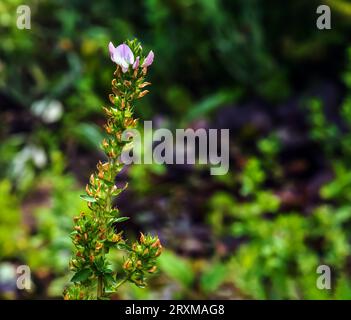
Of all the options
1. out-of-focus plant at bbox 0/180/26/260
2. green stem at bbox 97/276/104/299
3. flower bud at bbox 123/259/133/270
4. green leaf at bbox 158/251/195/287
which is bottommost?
green stem at bbox 97/276/104/299

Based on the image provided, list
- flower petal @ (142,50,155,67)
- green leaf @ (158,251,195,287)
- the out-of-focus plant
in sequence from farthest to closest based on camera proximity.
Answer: the out-of-focus plant → green leaf @ (158,251,195,287) → flower petal @ (142,50,155,67)

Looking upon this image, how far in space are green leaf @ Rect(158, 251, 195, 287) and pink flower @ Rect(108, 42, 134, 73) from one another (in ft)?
5.47

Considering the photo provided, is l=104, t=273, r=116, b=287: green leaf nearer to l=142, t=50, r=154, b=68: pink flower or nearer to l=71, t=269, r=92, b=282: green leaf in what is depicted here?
l=71, t=269, r=92, b=282: green leaf

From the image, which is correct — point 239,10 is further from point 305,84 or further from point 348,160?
point 348,160

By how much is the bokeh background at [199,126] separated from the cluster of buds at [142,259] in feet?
4.63

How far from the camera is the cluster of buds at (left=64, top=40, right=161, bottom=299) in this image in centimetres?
84

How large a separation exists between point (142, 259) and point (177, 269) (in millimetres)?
1555

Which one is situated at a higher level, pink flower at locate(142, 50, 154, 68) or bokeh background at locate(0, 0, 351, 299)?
bokeh background at locate(0, 0, 351, 299)

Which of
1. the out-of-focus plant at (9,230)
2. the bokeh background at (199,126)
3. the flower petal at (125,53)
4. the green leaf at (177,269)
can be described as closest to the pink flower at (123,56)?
the flower petal at (125,53)

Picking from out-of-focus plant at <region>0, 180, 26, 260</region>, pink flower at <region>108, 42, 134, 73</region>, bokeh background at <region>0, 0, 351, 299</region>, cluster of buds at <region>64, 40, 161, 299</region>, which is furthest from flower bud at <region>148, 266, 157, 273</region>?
out-of-focus plant at <region>0, 180, 26, 260</region>

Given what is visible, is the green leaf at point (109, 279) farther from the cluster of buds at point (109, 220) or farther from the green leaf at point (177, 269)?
the green leaf at point (177, 269)

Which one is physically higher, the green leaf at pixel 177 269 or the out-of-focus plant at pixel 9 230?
the out-of-focus plant at pixel 9 230

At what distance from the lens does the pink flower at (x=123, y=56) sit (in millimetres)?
805
